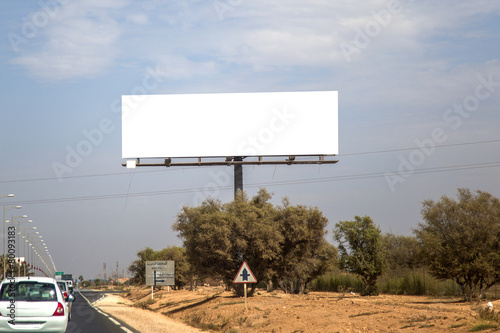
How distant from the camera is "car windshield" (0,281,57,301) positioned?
16.4 metres

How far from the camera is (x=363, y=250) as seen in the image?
42.2 m

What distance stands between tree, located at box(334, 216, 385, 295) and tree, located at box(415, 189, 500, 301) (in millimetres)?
9309

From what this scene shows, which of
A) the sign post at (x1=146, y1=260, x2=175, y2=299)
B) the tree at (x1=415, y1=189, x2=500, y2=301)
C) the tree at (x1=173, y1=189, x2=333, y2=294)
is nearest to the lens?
the tree at (x1=415, y1=189, x2=500, y2=301)

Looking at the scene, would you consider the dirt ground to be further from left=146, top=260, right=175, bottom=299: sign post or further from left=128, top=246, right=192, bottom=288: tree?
left=128, top=246, right=192, bottom=288: tree

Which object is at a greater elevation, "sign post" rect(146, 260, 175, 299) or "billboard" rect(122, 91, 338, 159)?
"billboard" rect(122, 91, 338, 159)

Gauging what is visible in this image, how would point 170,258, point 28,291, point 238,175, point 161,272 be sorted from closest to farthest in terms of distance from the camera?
point 28,291 → point 238,175 → point 161,272 → point 170,258

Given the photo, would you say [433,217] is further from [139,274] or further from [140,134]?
[139,274]

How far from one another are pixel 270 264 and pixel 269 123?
10943mm

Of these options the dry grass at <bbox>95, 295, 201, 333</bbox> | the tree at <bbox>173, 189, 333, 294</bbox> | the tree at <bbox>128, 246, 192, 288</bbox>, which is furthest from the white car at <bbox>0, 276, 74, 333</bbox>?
the tree at <bbox>128, 246, 192, 288</bbox>

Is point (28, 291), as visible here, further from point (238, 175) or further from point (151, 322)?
point (238, 175)

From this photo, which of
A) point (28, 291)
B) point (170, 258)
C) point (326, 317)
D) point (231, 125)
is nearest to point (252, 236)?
point (231, 125)

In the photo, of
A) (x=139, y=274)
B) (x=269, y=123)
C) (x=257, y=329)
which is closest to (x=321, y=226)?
(x=269, y=123)

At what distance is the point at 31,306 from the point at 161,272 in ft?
121

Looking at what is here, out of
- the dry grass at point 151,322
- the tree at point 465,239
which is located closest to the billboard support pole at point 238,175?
the dry grass at point 151,322
